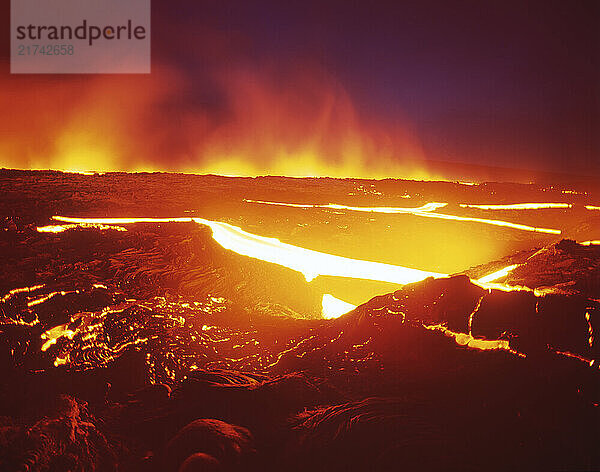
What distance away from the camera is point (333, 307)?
3990mm

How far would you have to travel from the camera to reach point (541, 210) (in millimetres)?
7438

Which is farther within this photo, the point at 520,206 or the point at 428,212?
the point at 520,206

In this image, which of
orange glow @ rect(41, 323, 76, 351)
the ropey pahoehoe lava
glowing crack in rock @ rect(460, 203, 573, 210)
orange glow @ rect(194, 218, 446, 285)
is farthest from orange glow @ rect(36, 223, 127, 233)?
glowing crack in rock @ rect(460, 203, 573, 210)

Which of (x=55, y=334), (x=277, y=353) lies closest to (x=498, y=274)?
(x=277, y=353)

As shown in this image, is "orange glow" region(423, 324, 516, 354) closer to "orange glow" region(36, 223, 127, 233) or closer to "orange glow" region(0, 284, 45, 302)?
"orange glow" region(0, 284, 45, 302)

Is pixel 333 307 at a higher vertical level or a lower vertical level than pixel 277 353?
higher

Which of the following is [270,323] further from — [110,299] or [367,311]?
[110,299]

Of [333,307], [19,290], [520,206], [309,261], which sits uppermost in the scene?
[520,206]

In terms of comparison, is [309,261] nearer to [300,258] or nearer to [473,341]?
[300,258]

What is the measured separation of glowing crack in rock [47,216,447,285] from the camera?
4230 mm

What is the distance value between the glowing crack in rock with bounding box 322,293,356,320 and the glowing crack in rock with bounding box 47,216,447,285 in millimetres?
286

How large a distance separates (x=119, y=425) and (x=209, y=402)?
1.59ft

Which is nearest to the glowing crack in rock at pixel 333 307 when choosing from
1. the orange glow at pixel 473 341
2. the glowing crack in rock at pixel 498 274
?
the glowing crack in rock at pixel 498 274

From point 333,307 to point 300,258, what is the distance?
2.51 feet
